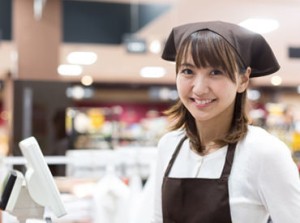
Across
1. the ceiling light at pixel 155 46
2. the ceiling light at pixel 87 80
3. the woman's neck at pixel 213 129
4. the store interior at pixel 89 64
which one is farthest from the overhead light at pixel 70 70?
the woman's neck at pixel 213 129

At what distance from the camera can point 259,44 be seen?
1536mm

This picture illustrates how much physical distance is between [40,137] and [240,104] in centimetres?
405

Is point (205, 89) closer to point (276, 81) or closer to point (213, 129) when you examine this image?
point (213, 129)

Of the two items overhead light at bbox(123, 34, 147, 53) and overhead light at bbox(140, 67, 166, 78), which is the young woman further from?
overhead light at bbox(140, 67, 166, 78)

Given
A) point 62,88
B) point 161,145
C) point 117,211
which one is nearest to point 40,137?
point 62,88

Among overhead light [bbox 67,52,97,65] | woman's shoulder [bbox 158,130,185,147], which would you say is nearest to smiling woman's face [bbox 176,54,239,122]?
woman's shoulder [bbox 158,130,185,147]

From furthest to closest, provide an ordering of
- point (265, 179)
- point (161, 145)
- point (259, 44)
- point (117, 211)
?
point (117, 211) < point (161, 145) < point (259, 44) < point (265, 179)

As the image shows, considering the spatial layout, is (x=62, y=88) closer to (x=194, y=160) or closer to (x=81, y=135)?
(x=81, y=135)

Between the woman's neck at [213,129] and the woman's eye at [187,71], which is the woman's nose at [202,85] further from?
the woman's neck at [213,129]

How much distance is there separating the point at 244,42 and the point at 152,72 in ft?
45.3

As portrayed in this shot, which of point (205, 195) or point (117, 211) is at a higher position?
point (205, 195)

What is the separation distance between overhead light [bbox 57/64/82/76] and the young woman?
12.1 m

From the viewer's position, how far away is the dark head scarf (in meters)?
1.47

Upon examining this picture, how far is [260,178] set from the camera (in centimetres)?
144
